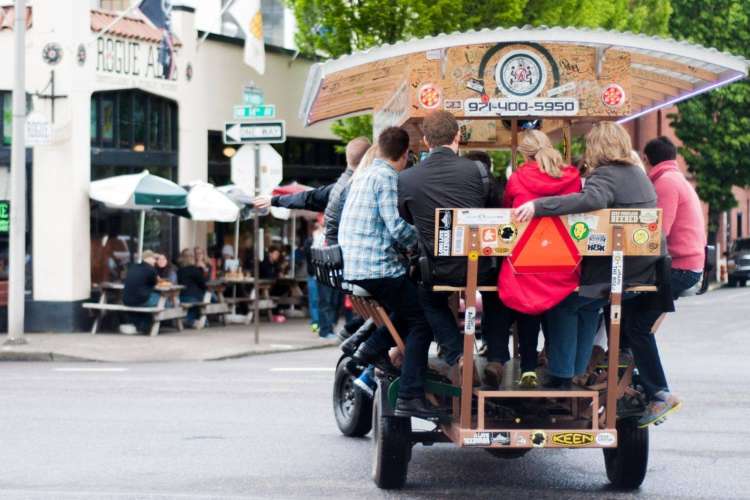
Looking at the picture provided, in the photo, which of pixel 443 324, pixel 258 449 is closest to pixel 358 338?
pixel 258 449

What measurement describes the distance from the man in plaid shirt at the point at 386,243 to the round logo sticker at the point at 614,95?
1.44 m

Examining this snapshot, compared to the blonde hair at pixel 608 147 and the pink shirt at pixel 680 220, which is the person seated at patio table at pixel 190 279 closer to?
the pink shirt at pixel 680 220

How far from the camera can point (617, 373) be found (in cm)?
784

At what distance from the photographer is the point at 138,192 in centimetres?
2033

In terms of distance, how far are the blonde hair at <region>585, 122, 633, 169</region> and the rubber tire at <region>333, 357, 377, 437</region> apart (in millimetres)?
2717

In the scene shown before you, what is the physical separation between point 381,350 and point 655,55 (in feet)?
8.48

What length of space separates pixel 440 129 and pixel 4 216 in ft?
46.1

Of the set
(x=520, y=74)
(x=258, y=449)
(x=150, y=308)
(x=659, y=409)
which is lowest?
(x=258, y=449)

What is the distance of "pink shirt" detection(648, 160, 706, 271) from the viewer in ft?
28.4

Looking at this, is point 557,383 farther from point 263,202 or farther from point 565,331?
point 263,202

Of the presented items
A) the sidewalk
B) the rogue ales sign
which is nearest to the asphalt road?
the sidewalk

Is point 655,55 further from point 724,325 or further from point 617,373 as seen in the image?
point 724,325

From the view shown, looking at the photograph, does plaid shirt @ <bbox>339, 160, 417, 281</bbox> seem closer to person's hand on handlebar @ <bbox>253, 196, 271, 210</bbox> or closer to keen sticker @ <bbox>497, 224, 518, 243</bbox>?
keen sticker @ <bbox>497, 224, 518, 243</bbox>

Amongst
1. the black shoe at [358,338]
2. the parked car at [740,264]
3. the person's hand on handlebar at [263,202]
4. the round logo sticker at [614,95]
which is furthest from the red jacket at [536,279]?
the parked car at [740,264]
